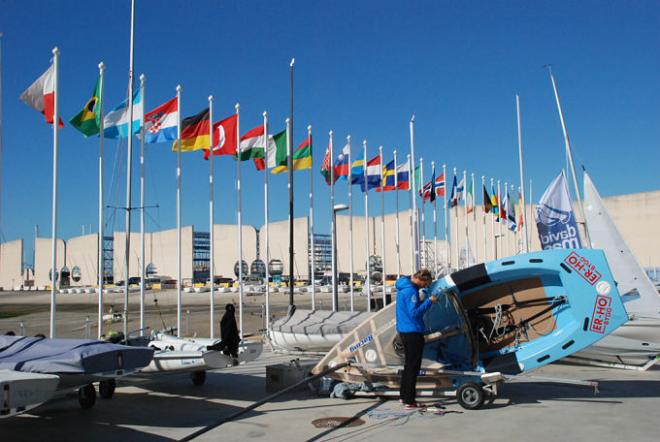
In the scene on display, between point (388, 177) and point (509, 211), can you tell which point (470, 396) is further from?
point (509, 211)

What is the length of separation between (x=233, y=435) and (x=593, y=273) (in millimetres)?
5821

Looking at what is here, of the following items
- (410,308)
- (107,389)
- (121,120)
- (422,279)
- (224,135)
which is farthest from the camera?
(224,135)

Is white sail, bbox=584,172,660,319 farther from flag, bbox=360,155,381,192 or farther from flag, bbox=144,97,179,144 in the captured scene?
flag, bbox=144,97,179,144

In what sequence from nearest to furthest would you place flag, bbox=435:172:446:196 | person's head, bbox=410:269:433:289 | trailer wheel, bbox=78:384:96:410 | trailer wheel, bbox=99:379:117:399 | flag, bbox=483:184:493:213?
1. person's head, bbox=410:269:433:289
2. trailer wheel, bbox=78:384:96:410
3. trailer wheel, bbox=99:379:117:399
4. flag, bbox=435:172:446:196
5. flag, bbox=483:184:493:213

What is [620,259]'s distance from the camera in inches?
569

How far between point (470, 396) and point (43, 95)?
36.2 feet

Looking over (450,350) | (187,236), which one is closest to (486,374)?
(450,350)

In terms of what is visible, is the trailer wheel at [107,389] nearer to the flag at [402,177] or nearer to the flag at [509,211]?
the flag at [402,177]

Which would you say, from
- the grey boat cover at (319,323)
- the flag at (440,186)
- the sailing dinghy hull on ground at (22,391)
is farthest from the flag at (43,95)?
the flag at (440,186)

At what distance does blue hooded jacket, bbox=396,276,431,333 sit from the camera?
28.7ft

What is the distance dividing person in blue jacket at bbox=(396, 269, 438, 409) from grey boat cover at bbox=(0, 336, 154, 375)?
3776 millimetres

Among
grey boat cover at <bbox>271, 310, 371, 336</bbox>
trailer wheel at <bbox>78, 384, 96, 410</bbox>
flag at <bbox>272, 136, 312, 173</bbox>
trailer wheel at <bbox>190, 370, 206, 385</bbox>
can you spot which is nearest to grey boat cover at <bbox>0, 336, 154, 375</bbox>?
trailer wheel at <bbox>78, 384, 96, 410</bbox>

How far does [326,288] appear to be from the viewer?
66.4 meters

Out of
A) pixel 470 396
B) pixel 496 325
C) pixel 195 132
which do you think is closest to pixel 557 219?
pixel 496 325
